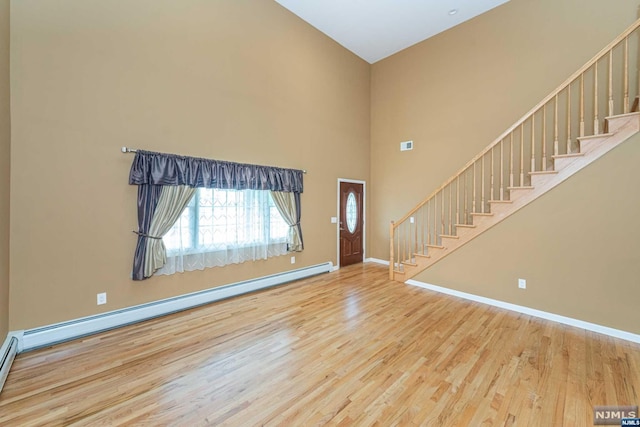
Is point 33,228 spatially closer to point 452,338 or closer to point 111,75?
point 111,75

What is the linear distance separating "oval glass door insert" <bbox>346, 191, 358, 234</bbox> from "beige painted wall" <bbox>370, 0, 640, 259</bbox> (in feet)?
2.04

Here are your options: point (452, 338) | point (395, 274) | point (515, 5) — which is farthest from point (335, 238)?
point (515, 5)

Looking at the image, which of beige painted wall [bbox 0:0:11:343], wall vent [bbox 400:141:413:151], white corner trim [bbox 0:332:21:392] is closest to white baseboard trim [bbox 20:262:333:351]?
white corner trim [bbox 0:332:21:392]

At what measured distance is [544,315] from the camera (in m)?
3.49

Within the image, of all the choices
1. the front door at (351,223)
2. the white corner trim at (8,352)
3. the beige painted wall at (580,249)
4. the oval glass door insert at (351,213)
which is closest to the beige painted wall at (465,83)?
the front door at (351,223)

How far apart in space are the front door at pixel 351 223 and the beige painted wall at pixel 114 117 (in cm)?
185

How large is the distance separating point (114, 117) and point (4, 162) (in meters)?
1.10

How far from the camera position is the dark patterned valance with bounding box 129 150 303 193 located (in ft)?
10.8

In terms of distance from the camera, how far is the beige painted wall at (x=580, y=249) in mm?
2951

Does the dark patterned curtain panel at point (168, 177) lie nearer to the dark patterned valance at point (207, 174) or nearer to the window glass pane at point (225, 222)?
the dark patterned valance at point (207, 174)

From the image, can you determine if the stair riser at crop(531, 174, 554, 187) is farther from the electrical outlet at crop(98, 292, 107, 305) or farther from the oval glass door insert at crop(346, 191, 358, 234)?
the electrical outlet at crop(98, 292, 107, 305)

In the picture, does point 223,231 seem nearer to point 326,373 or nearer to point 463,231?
point 326,373

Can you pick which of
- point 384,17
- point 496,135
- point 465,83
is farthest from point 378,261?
point 384,17

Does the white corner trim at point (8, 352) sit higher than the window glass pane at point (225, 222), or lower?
lower
